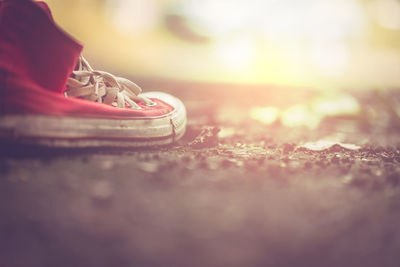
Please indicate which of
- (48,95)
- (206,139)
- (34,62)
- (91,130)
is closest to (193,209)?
(91,130)

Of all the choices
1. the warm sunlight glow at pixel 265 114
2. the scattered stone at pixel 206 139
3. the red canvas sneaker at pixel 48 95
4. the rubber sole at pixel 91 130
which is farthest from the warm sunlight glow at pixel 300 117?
the red canvas sneaker at pixel 48 95

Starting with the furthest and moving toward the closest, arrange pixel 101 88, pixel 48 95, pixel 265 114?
1. pixel 265 114
2. pixel 101 88
3. pixel 48 95

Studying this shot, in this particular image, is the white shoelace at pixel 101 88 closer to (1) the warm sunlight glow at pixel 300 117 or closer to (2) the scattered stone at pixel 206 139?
(2) the scattered stone at pixel 206 139

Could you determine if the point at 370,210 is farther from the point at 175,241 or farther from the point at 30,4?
the point at 30,4

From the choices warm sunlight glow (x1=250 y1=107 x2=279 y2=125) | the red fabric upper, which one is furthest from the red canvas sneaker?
warm sunlight glow (x1=250 y1=107 x2=279 y2=125)

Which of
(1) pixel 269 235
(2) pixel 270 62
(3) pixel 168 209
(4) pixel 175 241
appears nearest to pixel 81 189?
(3) pixel 168 209

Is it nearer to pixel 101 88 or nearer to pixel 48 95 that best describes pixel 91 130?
pixel 48 95

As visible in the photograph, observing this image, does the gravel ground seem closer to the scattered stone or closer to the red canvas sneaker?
the red canvas sneaker
